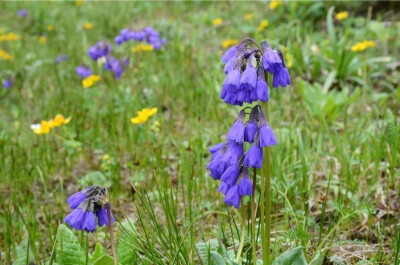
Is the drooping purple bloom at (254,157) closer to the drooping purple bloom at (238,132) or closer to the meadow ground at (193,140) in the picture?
the drooping purple bloom at (238,132)

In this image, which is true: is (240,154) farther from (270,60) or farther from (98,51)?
(98,51)

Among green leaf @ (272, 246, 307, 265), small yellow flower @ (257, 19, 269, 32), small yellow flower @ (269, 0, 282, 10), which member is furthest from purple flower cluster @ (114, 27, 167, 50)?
green leaf @ (272, 246, 307, 265)

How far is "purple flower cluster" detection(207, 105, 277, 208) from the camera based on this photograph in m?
1.71

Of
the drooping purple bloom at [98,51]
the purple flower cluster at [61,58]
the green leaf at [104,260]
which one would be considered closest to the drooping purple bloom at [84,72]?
the drooping purple bloom at [98,51]

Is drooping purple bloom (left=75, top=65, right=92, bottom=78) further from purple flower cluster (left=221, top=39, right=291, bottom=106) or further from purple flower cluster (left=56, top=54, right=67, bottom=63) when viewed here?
purple flower cluster (left=221, top=39, right=291, bottom=106)

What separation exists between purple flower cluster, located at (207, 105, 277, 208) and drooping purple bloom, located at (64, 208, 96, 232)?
1.61 feet

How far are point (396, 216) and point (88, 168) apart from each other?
2200 millimetres

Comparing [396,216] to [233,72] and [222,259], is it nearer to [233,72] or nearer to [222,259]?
[222,259]

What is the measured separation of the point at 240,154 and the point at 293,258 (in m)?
0.45

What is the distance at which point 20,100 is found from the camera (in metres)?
5.09

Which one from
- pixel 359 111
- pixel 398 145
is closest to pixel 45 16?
pixel 359 111

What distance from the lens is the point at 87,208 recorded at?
186 centimetres

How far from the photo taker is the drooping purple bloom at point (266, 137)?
5.50 ft

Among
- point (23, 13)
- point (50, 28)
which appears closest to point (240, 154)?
point (50, 28)
